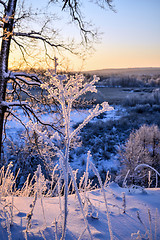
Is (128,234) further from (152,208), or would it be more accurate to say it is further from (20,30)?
(20,30)

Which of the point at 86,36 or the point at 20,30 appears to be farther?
the point at 86,36

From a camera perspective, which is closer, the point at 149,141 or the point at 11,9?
the point at 11,9

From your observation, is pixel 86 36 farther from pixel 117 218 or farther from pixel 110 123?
pixel 110 123

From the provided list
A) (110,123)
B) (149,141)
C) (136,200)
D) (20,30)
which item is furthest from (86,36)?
(110,123)

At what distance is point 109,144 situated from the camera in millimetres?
17875

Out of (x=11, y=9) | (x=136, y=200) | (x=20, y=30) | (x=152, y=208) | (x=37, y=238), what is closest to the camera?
(x=37, y=238)

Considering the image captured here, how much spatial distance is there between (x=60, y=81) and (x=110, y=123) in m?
20.8

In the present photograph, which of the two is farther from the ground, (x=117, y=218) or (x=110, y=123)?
(x=117, y=218)

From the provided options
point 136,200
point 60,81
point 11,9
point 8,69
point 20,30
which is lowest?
point 136,200

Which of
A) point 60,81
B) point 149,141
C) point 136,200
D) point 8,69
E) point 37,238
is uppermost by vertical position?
point 8,69

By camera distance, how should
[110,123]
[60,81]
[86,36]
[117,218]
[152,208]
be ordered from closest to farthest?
[60,81]
[117,218]
[152,208]
[86,36]
[110,123]

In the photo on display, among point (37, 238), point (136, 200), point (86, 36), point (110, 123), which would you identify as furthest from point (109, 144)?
point (37, 238)

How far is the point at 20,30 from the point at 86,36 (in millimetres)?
2918

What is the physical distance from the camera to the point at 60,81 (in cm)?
93
